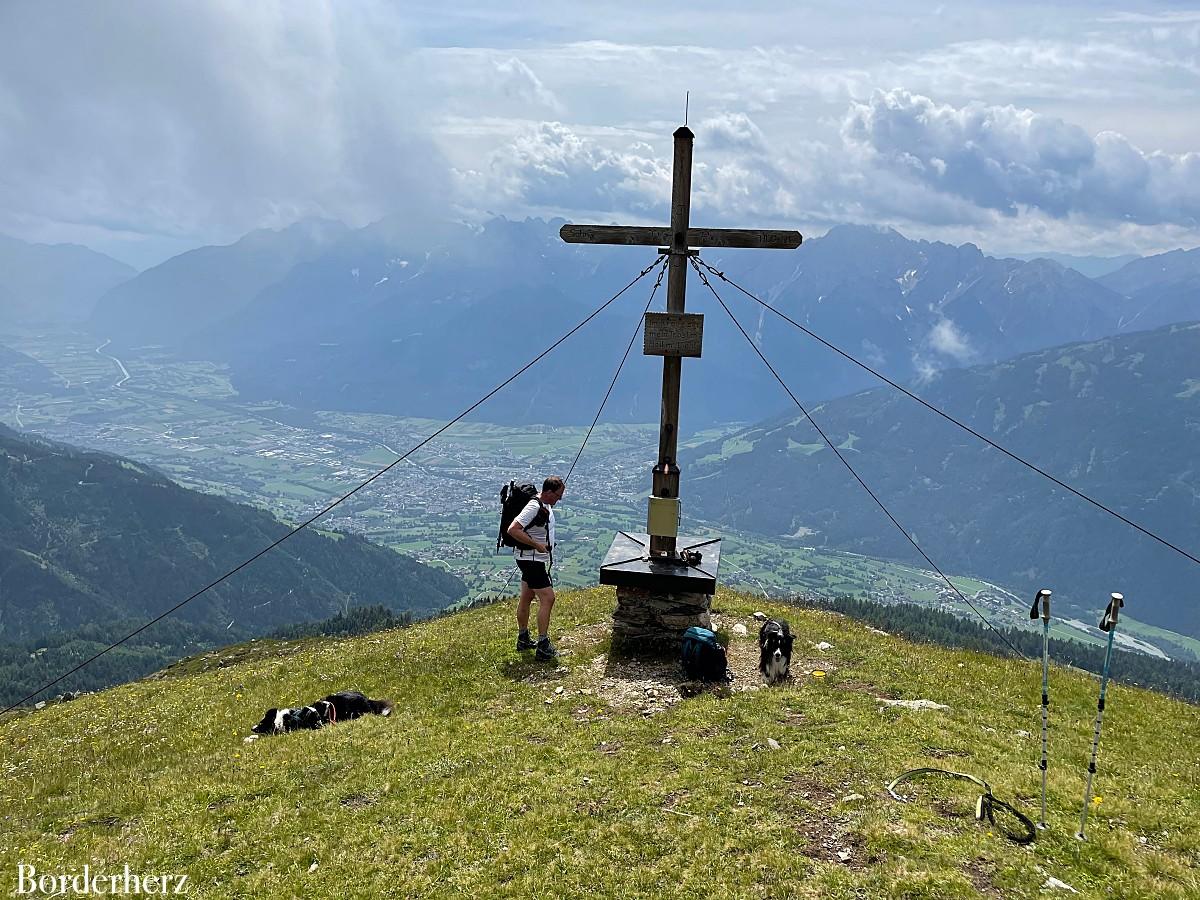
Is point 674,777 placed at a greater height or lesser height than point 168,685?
greater

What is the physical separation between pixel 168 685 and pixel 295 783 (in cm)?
1450

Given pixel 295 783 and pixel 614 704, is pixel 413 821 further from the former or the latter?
pixel 614 704

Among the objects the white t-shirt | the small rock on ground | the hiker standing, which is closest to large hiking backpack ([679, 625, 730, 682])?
the small rock on ground

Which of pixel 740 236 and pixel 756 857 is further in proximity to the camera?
pixel 740 236

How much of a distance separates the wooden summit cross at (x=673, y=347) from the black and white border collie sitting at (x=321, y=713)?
5.84 m

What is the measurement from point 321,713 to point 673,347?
35.7 ft

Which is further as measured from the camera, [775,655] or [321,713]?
[775,655]

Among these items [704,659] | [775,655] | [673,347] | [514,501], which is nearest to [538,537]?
[514,501]

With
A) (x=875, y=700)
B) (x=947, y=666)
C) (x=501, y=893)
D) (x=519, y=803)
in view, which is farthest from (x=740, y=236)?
(x=501, y=893)

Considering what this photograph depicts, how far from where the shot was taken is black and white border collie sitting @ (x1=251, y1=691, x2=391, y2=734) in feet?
48.8

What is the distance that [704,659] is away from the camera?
51.0ft

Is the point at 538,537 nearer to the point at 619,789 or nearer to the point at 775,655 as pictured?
the point at 775,655

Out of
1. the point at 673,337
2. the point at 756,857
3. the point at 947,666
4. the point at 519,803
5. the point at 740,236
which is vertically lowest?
the point at 947,666

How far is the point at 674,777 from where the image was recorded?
35.9ft
